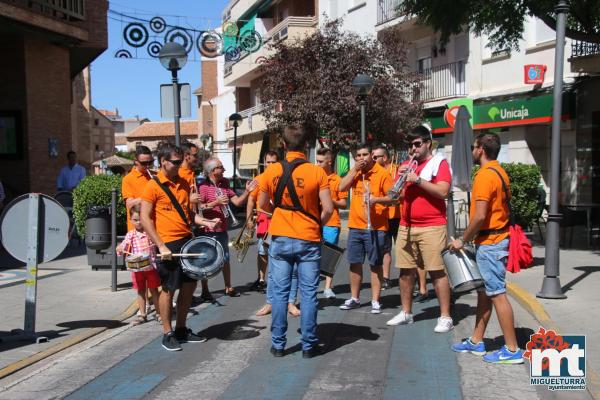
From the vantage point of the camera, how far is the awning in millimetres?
39500

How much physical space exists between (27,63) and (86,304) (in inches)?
404

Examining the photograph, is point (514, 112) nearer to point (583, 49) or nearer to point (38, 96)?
point (583, 49)

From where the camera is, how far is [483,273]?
5.66 meters

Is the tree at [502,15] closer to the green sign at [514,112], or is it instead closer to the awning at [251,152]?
the green sign at [514,112]

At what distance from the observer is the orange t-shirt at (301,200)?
5848mm

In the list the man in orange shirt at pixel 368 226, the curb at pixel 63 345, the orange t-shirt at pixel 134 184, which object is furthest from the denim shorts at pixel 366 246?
the curb at pixel 63 345

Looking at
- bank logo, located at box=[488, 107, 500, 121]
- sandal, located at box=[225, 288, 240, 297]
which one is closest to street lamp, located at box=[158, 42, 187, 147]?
sandal, located at box=[225, 288, 240, 297]

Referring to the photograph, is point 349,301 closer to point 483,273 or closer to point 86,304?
point 483,273

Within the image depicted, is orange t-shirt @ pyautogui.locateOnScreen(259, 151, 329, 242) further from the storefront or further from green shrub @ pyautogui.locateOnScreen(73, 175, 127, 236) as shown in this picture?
the storefront

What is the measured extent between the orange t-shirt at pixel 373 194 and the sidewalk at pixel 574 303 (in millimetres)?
1982

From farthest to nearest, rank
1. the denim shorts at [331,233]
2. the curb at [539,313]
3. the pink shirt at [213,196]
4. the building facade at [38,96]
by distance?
the building facade at [38,96]
the denim shorts at [331,233]
the pink shirt at [213,196]
the curb at [539,313]

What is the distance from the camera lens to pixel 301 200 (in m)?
5.86

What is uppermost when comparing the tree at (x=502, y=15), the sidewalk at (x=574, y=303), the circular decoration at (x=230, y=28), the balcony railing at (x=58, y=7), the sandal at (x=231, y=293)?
the circular decoration at (x=230, y=28)

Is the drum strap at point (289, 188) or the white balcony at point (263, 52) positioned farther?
the white balcony at point (263, 52)
